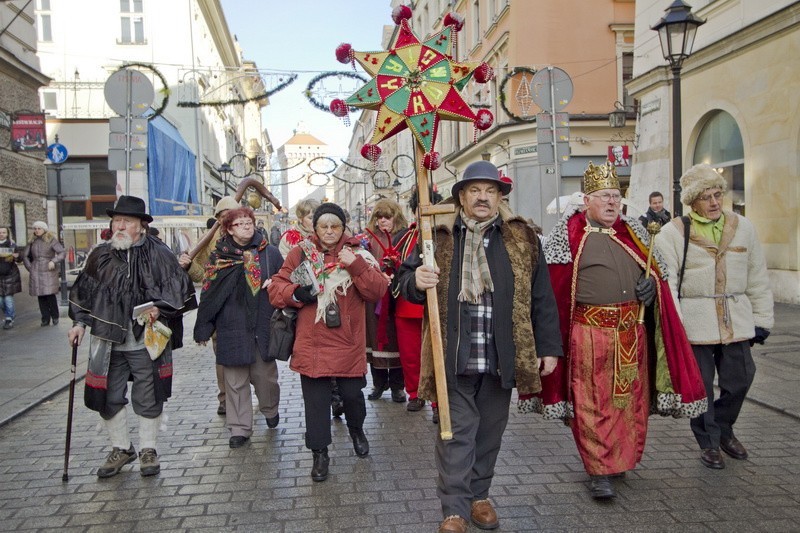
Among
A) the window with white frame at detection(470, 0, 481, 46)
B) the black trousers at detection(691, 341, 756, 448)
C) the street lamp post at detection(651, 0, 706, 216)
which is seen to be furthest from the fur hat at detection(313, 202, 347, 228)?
the window with white frame at detection(470, 0, 481, 46)

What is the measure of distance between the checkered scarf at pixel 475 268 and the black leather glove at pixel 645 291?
40.6 inches

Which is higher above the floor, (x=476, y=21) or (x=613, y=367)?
(x=476, y=21)

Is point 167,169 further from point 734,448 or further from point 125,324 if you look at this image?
point 734,448

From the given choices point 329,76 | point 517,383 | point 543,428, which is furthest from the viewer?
point 329,76

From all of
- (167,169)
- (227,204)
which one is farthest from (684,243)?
(167,169)

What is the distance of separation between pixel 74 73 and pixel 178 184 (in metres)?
5.70

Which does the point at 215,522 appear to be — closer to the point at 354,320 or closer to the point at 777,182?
the point at 354,320

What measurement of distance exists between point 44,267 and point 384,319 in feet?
28.7

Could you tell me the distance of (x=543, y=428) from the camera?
5680 millimetres

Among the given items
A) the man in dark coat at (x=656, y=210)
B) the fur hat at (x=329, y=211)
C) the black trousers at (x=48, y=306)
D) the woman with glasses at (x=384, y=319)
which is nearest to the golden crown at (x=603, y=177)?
the fur hat at (x=329, y=211)

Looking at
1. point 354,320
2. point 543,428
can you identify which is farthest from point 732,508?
point 354,320

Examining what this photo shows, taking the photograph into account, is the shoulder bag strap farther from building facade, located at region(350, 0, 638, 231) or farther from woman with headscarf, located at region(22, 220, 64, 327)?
building facade, located at region(350, 0, 638, 231)

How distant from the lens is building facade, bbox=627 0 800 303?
1181cm

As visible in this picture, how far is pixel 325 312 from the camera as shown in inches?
184
